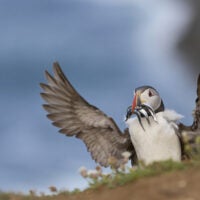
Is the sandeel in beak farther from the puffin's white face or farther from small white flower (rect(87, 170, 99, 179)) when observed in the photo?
small white flower (rect(87, 170, 99, 179))

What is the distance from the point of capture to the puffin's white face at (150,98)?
11.2 meters

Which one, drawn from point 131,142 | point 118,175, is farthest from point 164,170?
point 131,142

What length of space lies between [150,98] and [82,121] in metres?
1.67

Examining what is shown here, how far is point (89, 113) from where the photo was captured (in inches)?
463

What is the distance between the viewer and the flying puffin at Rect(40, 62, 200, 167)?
423 inches

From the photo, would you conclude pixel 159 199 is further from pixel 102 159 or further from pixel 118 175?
pixel 102 159

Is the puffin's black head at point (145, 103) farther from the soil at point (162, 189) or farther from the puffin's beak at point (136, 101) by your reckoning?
the soil at point (162, 189)

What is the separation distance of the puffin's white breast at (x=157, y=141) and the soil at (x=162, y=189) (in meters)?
2.34

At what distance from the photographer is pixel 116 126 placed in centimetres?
1162

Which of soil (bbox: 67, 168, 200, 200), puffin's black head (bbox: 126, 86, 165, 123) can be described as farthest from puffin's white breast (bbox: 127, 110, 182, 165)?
soil (bbox: 67, 168, 200, 200)

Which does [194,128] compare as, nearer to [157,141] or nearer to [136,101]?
[157,141]

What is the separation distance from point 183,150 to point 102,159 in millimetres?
1819

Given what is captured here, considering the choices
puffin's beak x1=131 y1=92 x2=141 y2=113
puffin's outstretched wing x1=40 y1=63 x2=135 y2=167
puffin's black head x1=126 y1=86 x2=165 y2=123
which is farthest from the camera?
puffin's outstretched wing x1=40 y1=63 x2=135 y2=167

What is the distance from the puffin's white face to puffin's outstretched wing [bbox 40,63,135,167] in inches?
34.1
